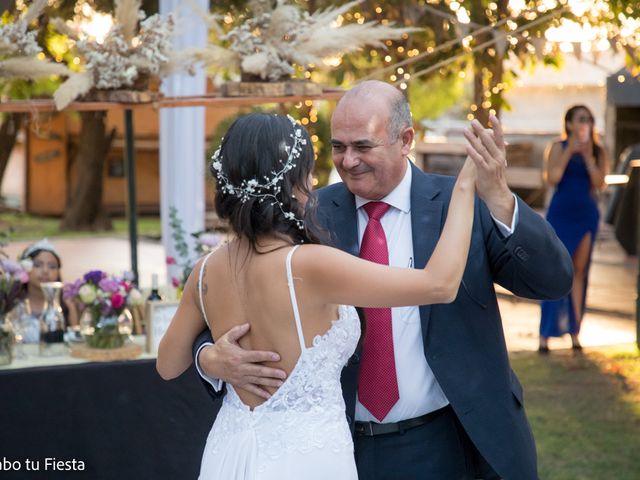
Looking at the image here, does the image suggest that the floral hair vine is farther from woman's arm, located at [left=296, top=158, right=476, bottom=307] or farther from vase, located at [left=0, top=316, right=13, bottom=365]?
vase, located at [left=0, top=316, right=13, bottom=365]

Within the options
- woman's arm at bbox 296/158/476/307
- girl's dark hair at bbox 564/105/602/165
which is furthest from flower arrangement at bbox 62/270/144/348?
girl's dark hair at bbox 564/105/602/165

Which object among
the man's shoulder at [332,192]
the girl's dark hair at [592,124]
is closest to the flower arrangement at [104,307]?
the man's shoulder at [332,192]

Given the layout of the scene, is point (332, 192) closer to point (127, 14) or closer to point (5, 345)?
point (5, 345)

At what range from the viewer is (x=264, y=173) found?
2.54 metres

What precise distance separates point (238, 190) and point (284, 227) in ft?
0.46

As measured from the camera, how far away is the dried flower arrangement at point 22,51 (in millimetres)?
5094

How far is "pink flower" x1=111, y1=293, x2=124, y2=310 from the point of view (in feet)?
16.3

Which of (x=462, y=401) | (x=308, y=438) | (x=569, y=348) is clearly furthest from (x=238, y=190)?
(x=569, y=348)

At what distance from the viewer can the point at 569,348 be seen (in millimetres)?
8664

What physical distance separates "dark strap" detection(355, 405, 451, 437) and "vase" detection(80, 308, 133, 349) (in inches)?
83.3

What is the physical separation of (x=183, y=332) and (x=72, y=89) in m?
2.74

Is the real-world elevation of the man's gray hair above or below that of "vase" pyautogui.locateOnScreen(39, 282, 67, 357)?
above

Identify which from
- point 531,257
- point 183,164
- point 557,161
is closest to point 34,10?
point 183,164

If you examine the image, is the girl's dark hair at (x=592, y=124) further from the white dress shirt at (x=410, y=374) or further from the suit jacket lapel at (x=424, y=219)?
the white dress shirt at (x=410, y=374)
